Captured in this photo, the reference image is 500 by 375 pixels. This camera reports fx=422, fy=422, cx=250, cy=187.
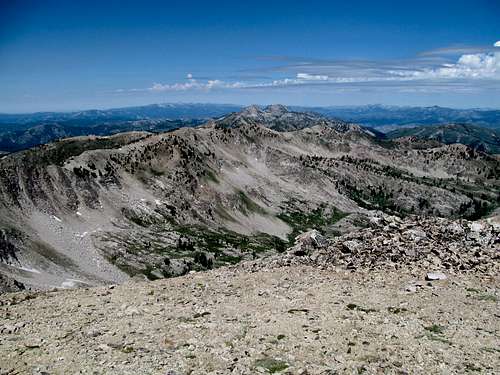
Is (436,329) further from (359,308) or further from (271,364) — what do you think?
(271,364)

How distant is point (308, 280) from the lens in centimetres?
2897

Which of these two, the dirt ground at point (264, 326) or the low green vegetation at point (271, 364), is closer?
the low green vegetation at point (271, 364)

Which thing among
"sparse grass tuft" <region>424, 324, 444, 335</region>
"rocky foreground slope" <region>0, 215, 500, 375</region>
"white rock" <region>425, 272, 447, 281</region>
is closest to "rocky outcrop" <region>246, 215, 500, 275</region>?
"rocky foreground slope" <region>0, 215, 500, 375</region>

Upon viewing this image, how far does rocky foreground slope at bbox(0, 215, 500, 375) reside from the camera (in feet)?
62.0

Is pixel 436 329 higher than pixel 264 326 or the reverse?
the reverse

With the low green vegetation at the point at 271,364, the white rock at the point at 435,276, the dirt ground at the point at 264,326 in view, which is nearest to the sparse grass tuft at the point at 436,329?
the dirt ground at the point at 264,326

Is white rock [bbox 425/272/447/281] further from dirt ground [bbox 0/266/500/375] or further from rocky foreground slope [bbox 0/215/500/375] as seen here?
dirt ground [bbox 0/266/500/375]

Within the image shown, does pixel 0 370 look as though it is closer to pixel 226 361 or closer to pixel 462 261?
pixel 226 361

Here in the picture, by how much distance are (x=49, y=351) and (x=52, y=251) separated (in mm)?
99582

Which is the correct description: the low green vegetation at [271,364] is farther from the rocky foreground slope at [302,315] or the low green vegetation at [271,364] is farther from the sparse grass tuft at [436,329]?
the sparse grass tuft at [436,329]

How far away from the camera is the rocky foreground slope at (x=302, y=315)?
1889 cm

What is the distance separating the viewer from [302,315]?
23.8 metres

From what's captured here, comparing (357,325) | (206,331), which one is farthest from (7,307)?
(357,325)

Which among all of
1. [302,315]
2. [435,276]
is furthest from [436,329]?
[302,315]
